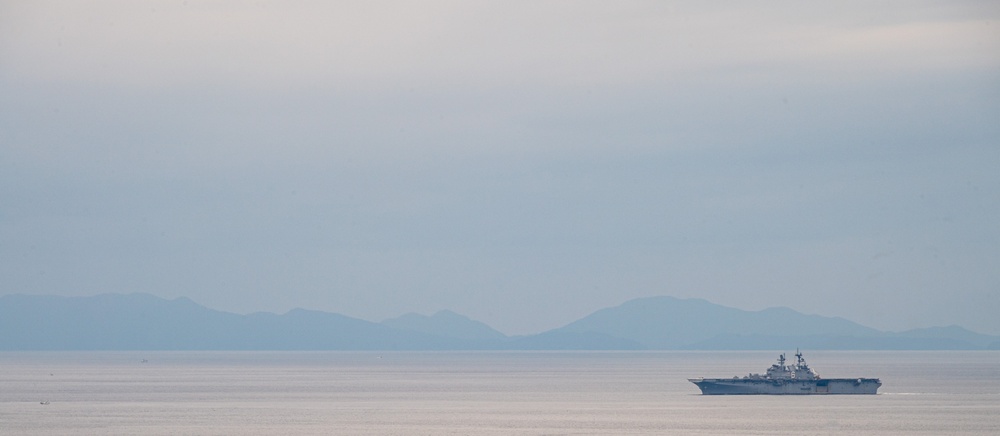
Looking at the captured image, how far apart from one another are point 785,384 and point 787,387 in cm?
62

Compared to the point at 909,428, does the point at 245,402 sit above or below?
above

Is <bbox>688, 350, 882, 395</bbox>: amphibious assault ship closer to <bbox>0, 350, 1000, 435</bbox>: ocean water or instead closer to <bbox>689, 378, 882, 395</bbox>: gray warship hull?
<bbox>689, 378, 882, 395</bbox>: gray warship hull

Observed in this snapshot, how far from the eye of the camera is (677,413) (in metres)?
115

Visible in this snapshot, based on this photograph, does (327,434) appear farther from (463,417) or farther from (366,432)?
(463,417)

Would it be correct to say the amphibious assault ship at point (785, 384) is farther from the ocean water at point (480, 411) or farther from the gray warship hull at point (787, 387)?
the ocean water at point (480, 411)

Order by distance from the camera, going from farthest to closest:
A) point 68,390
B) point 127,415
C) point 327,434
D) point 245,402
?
point 68,390 → point 245,402 → point 127,415 → point 327,434

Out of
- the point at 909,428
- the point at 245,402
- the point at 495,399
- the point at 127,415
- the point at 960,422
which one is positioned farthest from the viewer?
the point at 495,399

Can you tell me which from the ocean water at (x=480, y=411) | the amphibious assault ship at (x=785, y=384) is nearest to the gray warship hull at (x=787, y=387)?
the amphibious assault ship at (x=785, y=384)

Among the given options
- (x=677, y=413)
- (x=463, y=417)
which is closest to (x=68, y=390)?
(x=463, y=417)

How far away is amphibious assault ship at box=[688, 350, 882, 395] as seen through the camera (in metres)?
142

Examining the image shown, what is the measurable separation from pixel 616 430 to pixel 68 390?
97.4 m

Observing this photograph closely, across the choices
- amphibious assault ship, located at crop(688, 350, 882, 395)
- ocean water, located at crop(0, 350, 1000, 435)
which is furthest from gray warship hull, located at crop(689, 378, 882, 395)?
ocean water, located at crop(0, 350, 1000, 435)

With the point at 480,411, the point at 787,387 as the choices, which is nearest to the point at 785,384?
the point at 787,387

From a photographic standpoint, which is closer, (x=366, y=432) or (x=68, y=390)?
(x=366, y=432)
